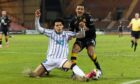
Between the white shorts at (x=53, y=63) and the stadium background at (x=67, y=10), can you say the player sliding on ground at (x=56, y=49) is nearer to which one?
the white shorts at (x=53, y=63)

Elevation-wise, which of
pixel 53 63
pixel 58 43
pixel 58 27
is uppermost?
pixel 58 27

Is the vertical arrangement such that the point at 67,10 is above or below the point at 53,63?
below

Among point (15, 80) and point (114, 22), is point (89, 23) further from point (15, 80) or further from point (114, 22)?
point (114, 22)

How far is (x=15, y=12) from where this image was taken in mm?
84500

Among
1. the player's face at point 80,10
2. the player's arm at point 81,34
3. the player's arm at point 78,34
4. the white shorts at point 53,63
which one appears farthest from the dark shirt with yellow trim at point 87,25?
the white shorts at point 53,63

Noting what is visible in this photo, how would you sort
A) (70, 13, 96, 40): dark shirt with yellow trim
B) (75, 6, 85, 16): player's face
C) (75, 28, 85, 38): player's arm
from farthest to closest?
1. (70, 13, 96, 40): dark shirt with yellow trim
2. (75, 6, 85, 16): player's face
3. (75, 28, 85, 38): player's arm

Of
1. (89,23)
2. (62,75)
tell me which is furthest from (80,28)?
(62,75)

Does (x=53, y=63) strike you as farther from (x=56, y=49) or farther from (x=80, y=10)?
(x=80, y=10)

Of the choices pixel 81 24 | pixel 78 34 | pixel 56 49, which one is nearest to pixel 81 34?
pixel 78 34

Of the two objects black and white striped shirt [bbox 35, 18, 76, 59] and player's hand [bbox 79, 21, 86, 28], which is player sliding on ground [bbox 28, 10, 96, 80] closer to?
black and white striped shirt [bbox 35, 18, 76, 59]

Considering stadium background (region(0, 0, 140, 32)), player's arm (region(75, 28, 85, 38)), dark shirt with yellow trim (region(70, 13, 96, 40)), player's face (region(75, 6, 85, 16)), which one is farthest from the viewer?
stadium background (region(0, 0, 140, 32))

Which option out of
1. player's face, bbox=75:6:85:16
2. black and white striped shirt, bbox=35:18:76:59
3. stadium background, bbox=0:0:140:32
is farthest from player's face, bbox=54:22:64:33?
stadium background, bbox=0:0:140:32

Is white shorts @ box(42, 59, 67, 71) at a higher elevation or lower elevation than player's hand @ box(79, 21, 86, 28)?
lower

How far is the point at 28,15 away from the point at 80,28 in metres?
71.9
